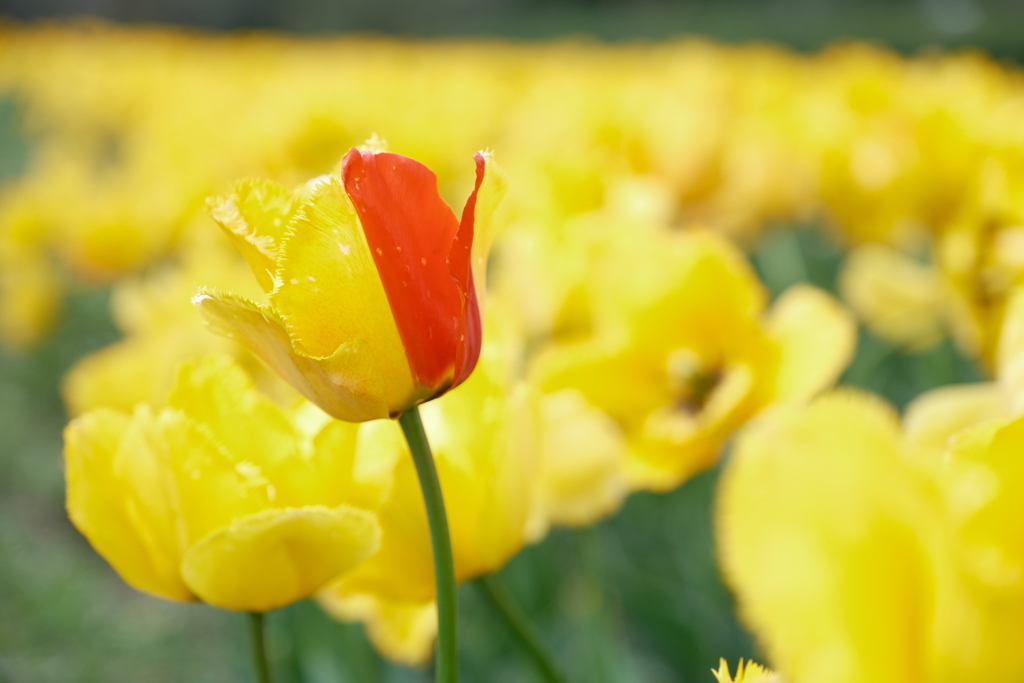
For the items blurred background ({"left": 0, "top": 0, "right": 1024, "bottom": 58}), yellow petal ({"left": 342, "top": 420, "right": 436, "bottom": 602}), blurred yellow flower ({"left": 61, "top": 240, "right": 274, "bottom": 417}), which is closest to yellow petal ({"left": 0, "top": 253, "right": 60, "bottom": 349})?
blurred yellow flower ({"left": 61, "top": 240, "right": 274, "bottom": 417})

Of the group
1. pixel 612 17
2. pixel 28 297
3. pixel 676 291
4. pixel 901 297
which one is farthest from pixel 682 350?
pixel 612 17

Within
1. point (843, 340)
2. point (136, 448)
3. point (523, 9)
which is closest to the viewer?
point (136, 448)

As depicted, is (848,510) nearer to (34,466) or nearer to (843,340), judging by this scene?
(843,340)

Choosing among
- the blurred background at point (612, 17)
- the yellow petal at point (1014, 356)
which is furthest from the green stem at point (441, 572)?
the blurred background at point (612, 17)

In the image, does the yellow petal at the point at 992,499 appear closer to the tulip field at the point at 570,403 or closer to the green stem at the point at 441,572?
the tulip field at the point at 570,403

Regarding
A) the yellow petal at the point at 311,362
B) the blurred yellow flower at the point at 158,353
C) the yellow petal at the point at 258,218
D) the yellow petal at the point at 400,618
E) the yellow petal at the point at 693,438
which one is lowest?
the yellow petal at the point at 400,618

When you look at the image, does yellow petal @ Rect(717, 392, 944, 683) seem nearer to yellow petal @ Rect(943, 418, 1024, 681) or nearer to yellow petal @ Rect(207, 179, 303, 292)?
yellow petal @ Rect(943, 418, 1024, 681)

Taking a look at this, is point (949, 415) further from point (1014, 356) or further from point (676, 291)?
point (676, 291)

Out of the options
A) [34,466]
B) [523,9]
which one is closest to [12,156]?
[34,466]
